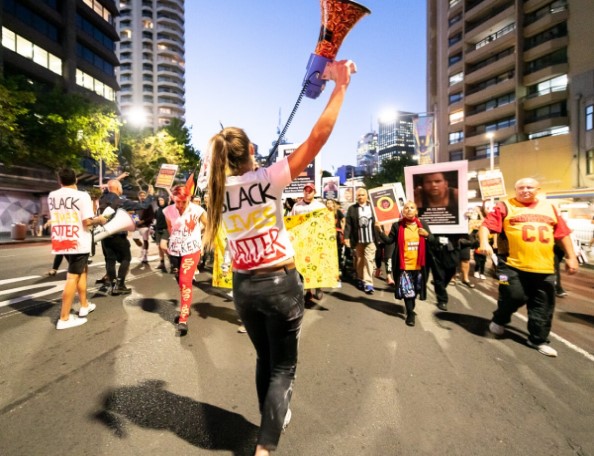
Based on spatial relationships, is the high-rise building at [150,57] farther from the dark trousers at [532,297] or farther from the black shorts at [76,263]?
the dark trousers at [532,297]

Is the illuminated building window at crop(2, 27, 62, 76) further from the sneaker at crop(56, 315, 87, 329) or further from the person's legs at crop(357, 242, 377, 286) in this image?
the person's legs at crop(357, 242, 377, 286)

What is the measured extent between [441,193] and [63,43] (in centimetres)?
4411

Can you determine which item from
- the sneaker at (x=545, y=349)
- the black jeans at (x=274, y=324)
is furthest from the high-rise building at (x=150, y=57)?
the black jeans at (x=274, y=324)

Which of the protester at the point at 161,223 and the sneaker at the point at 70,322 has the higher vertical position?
the protester at the point at 161,223

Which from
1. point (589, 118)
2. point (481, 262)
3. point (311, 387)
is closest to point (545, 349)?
point (311, 387)

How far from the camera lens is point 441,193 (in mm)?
6027

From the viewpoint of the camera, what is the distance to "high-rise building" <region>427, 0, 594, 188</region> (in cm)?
2689

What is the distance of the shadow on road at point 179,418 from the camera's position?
7.41 ft

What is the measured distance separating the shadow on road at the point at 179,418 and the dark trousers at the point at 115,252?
156 inches

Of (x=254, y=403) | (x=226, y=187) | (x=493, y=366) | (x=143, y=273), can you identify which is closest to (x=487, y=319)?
(x=493, y=366)

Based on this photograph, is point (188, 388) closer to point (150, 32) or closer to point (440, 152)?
point (440, 152)

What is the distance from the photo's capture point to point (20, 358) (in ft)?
11.6

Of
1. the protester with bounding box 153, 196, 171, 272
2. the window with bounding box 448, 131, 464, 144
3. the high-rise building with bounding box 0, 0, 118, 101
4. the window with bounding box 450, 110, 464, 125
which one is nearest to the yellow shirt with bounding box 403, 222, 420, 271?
the protester with bounding box 153, 196, 171, 272

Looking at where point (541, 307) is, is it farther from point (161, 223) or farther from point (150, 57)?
point (150, 57)
